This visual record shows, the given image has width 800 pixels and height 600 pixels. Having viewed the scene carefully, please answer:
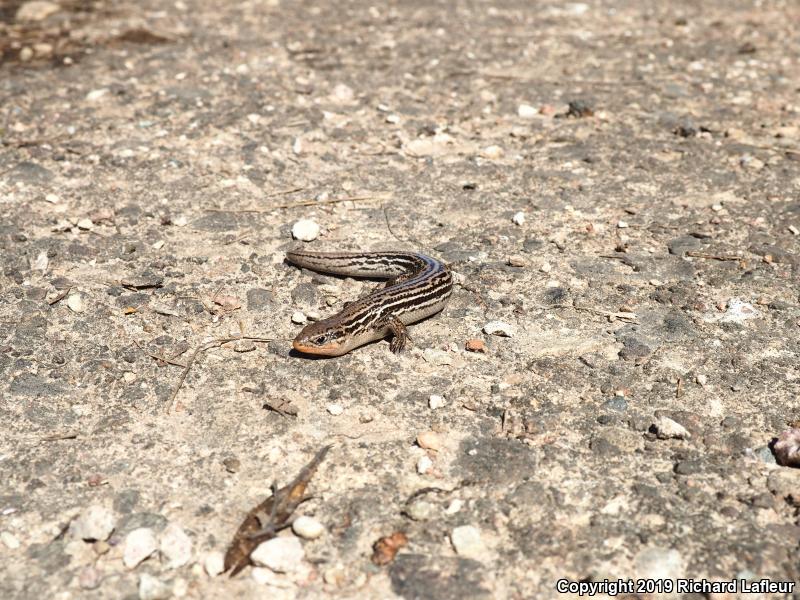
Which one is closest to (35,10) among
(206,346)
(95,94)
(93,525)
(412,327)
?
(95,94)

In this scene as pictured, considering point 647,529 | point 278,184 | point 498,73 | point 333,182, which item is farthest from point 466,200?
point 647,529

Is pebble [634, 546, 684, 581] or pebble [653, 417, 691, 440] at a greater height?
pebble [653, 417, 691, 440]

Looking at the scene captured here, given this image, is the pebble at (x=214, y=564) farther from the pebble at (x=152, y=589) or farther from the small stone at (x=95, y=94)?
the small stone at (x=95, y=94)

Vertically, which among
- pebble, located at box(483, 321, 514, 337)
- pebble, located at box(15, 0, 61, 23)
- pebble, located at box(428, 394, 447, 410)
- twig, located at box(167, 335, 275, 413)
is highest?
pebble, located at box(15, 0, 61, 23)

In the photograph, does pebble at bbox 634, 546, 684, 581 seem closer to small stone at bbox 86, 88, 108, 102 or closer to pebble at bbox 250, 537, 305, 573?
pebble at bbox 250, 537, 305, 573

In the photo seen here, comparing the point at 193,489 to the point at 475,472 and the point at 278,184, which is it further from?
the point at 278,184

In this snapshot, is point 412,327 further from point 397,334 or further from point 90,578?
point 90,578

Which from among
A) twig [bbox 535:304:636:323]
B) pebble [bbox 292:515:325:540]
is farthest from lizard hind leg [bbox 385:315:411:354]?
pebble [bbox 292:515:325:540]
